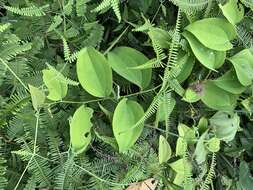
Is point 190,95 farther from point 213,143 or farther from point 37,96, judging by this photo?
point 37,96

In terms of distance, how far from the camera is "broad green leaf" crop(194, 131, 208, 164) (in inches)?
45.4

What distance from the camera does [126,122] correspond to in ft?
3.56

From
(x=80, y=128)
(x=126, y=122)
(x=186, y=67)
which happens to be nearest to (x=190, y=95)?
(x=186, y=67)

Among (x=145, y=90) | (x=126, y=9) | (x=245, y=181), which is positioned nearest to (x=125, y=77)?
(x=145, y=90)

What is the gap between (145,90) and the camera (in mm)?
1190

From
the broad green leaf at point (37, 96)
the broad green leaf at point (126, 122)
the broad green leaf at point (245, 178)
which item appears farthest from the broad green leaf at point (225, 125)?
the broad green leaf at point (37, 96)

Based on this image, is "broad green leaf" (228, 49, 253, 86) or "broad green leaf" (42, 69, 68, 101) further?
"broad green leaf" (228, 49, 253, 86)

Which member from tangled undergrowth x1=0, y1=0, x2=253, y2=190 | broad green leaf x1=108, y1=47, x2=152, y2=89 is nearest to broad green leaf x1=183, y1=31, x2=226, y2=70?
tangled undergrowth x1=0, y1=0, x2=253, y2=190

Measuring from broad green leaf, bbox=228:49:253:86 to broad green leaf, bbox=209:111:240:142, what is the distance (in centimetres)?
10

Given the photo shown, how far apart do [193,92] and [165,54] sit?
4.6 inches

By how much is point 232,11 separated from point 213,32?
0.07 meters

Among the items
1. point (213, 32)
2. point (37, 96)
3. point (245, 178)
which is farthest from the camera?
point (245, 178)

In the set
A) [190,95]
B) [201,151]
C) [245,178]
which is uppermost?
[190,95]

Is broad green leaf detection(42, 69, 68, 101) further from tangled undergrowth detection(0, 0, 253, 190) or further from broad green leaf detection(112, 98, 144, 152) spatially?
broad green leaf detection(112, 98, 144, 152)
